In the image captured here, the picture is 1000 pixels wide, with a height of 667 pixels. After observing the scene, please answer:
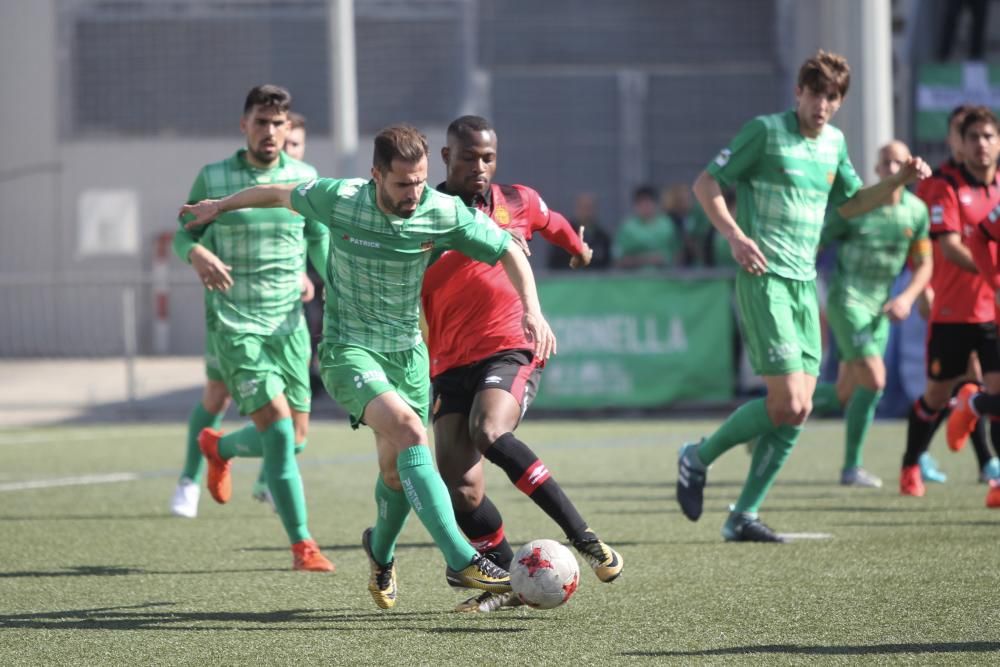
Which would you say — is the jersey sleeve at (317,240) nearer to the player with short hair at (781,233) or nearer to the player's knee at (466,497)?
Result: the player with short hair at (781,233)

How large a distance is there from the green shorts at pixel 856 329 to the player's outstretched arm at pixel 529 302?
491 cm

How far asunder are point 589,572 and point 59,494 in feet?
15.0

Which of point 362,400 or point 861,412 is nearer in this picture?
point 362,400

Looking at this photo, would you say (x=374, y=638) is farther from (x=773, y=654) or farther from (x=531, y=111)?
(x=531, y=111)

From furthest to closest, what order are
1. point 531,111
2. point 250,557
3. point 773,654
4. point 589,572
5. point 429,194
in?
1. point 531,111
2. point 250,557
3. point 589,572
4. point 429,194
5. point 773,654

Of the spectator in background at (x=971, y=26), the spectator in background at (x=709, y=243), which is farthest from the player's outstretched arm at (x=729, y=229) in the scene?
the spectator in background at (x=971, y=26)

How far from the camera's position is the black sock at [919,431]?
Answer: 9539 millimetres

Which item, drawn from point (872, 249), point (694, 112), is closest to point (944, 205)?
point (872, 249)

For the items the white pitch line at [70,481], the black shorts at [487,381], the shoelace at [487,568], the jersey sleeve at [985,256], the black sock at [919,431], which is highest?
the jersey sleeve at [985,256]

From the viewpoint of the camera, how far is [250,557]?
741cm

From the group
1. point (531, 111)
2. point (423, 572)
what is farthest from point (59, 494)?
point (531, 111)

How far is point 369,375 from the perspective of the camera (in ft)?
18.6

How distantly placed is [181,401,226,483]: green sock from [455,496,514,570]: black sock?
3.32 m

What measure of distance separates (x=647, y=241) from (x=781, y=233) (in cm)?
1039
